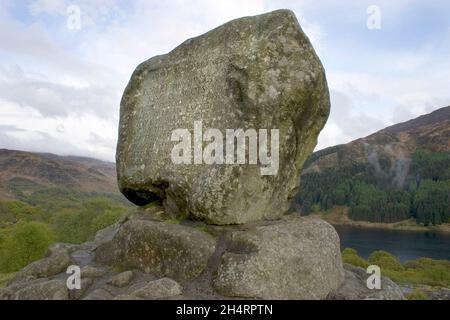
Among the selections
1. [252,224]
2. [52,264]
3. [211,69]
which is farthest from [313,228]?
[52,264]

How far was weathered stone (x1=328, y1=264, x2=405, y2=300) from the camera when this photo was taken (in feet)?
29.0

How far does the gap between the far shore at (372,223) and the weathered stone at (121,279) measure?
6117 inches

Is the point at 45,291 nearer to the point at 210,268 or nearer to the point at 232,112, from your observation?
the point at 210,268

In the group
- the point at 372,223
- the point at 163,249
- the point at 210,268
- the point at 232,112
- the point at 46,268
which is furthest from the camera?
the point at 372,223

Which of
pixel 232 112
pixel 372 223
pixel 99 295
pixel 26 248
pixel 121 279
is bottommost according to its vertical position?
pixel 372 223

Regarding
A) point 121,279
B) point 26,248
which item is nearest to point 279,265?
point 121,279

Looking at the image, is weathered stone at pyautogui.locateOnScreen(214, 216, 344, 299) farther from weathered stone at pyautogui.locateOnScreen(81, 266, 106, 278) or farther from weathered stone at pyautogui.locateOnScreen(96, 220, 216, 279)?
weathered stone at pyautogui.locateOnScreen(81, 266, 106, 278)

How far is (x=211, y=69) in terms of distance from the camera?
37.3 ft

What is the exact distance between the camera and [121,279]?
9.23 metres

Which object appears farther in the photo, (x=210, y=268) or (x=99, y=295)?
(x=210, y=268)

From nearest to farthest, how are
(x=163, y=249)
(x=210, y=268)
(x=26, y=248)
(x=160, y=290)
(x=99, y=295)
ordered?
(x=160, y=290)
(x=99, y=295)
(x=210, y=268)
(x=163, y=249)
(x=26, y=248)

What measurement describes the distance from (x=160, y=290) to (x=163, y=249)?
1.44 metres
